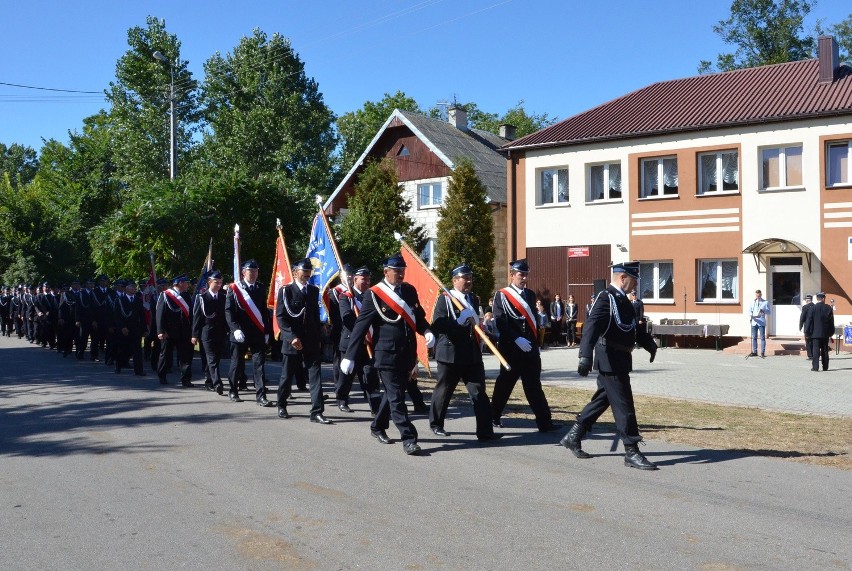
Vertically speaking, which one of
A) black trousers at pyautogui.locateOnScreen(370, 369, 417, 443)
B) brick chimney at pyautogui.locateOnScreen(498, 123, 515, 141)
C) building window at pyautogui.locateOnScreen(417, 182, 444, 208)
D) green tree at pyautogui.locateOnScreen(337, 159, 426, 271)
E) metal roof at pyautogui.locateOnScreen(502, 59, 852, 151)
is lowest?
black trousers at pyautogui.locateOnScreen(370, 369, 417, 443)

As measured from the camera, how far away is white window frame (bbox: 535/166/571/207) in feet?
98.2

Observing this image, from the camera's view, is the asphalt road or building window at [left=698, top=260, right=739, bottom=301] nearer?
the asphalt road

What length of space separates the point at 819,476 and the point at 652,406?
4.81 m

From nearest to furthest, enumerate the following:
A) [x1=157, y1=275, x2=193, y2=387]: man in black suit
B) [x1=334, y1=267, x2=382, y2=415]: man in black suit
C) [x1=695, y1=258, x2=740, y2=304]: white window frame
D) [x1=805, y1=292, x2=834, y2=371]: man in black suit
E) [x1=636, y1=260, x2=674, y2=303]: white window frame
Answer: [x1=334, y1=267, x2=382, y2=415]: man in black suit
[x1=157, y1=275, x2=193, y2=387]: man in black suit
[x1=805, y1=292, x2=834, y2=371]: man in black suit
[x1=695, y1=258, x2=740, y2=304]: white window frame
[x1=636, y1=260, x2=674, y2=303]: white window frame

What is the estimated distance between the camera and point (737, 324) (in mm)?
26078

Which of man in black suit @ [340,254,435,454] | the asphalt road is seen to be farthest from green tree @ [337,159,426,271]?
the asphalt road

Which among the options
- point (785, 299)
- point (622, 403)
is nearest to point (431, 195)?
point (785, 299)

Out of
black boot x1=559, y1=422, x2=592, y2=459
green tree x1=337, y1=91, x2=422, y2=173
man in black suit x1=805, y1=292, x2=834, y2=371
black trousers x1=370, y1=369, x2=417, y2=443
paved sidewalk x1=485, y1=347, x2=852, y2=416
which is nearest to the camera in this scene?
black boot x1=559, y1=422, x2=592, y2=459

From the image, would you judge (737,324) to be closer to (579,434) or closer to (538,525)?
(579,434)

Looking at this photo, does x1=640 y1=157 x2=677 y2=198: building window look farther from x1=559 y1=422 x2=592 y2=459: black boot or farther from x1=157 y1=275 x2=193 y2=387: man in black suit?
x1=559 y1=422 x2=592 y2=459: black boot

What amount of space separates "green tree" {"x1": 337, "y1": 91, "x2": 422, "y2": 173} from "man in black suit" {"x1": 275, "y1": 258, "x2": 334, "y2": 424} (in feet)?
145

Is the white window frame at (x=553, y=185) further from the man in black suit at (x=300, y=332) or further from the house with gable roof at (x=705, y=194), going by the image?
the man in black suit at (x=300, y=332)

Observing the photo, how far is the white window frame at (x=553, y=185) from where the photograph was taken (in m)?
29.9

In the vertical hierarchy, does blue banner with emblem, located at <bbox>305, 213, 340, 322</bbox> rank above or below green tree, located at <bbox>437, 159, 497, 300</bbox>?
below
